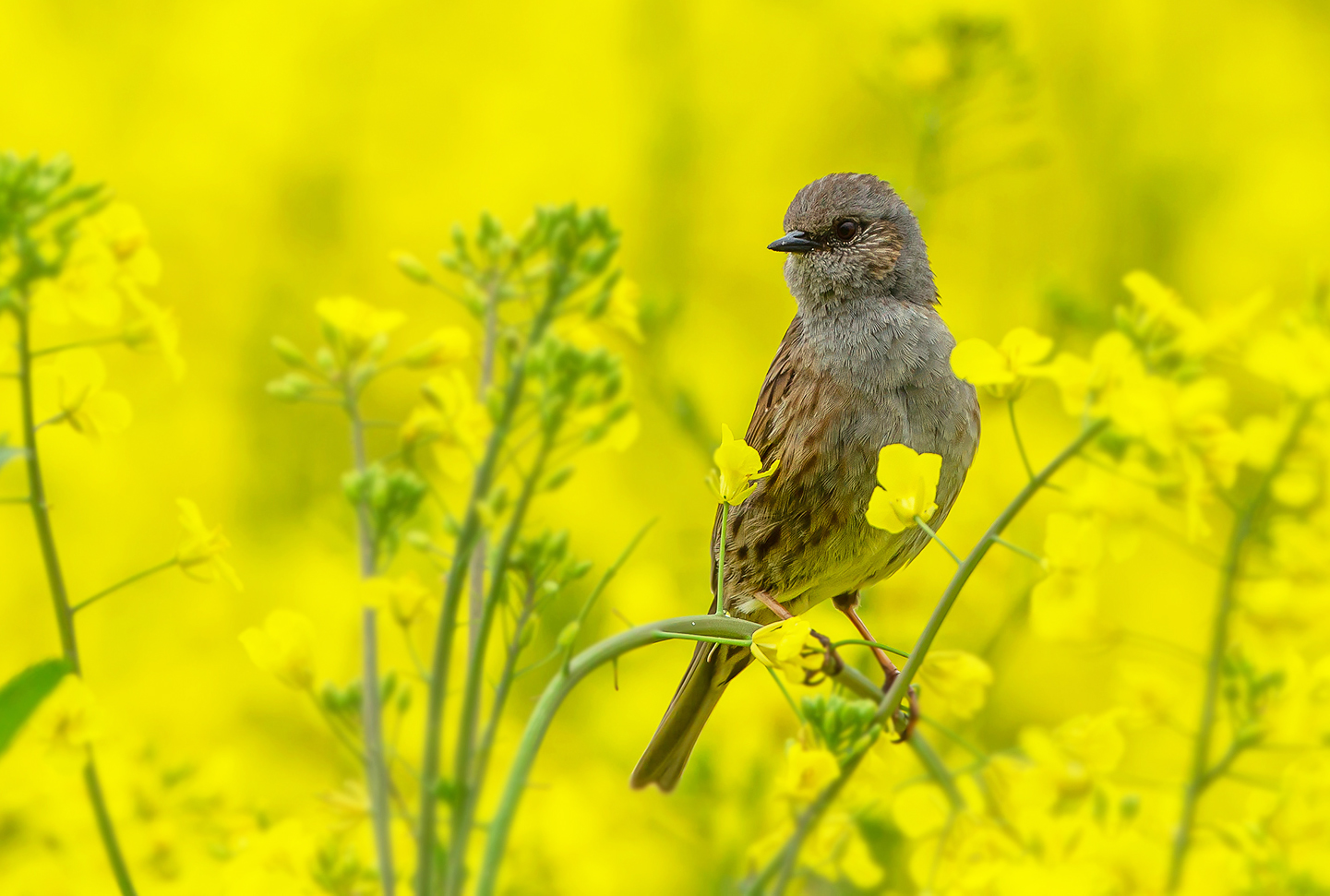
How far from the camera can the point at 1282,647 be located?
302 cm

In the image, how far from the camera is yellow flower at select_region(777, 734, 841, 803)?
2096mm

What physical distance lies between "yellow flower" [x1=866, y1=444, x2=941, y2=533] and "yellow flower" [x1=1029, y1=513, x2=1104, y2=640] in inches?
8.5

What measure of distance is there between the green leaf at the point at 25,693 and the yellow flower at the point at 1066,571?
145 centimetres

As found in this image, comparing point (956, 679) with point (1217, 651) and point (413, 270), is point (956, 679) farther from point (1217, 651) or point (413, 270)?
point (413, 270)

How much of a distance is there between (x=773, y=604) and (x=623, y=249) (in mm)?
3651

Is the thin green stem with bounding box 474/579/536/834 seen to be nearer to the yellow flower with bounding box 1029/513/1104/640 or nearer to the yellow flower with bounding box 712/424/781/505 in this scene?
the yellow flower with bounding box 712/424/781/505

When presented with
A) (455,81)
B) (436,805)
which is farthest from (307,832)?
(455,81)

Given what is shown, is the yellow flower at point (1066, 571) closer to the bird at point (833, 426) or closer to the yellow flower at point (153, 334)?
the bird at point (833, 426)

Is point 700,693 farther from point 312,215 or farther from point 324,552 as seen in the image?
point 312,215

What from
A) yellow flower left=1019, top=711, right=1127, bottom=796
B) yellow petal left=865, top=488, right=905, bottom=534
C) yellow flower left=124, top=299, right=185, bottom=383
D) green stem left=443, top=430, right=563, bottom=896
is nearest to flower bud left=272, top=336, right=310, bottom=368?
yellow flower left=124, top=299, right=185, bottom=383

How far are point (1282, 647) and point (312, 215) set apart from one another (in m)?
5.50

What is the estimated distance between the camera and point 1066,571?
224cm

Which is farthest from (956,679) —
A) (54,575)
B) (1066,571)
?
(54,575)

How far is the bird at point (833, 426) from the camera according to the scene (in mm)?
3236
